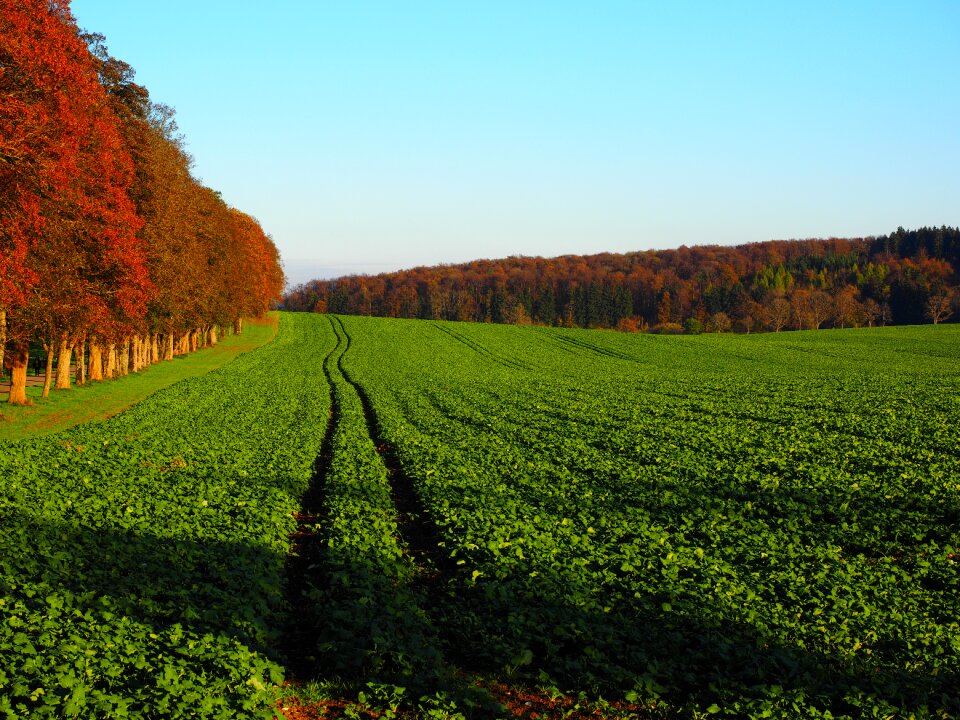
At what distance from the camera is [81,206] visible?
105ft

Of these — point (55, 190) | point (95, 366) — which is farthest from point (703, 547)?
point (95, 366)

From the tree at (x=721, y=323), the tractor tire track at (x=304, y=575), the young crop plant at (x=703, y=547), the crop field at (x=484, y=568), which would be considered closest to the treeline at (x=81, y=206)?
the crop field at (x=484, y=568)

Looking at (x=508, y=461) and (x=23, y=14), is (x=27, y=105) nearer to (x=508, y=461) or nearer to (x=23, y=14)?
(x=23, y=14)

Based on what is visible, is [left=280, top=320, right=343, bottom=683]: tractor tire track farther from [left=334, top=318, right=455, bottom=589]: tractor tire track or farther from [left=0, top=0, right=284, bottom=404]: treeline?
[left=0, top=0, right=284, bottom=404]: treeline

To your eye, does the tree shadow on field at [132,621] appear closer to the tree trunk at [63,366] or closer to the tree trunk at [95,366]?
the tree trunk at [63,366]

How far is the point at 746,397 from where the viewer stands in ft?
147

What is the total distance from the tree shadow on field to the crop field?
48mm

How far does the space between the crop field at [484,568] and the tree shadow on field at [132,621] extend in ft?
0.16

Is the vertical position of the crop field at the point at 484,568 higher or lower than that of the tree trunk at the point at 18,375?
lower

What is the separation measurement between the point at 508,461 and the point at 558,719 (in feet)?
51.2

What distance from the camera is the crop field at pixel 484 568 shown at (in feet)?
31.7

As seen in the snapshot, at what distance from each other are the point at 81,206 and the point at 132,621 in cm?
2650

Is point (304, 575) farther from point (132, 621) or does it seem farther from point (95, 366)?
point (95, 366)

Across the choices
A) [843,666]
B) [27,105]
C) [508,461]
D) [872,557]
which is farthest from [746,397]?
[27,105]
